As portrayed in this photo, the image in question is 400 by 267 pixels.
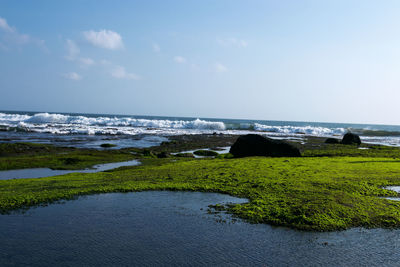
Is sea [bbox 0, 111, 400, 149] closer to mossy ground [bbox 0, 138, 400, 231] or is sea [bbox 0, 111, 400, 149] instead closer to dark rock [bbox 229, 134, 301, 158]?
dark rock [bbox 229, 134, 301, 158]

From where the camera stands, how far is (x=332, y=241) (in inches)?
351

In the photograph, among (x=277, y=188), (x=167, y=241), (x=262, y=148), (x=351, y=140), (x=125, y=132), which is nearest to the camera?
(x=167, y=241)

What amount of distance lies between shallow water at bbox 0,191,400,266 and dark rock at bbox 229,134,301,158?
1819 centimetres

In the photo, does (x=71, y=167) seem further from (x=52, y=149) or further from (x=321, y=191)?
(x=321, y=191)

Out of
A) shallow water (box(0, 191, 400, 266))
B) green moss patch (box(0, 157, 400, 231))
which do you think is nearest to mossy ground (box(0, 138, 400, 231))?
green moss patch (box(0, 157, 400, 231))

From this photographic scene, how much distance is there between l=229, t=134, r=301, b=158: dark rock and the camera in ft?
93.8

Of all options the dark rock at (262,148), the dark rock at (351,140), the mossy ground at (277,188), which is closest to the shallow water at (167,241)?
the mossy ground at (277,188)

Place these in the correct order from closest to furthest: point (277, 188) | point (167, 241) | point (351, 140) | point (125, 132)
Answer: point (167, 241)
point (277, 188)
point (351, 140)
point (125, 132)

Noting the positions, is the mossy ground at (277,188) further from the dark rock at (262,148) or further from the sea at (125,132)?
the sea at (125,132)

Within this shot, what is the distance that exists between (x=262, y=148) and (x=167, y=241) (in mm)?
21435

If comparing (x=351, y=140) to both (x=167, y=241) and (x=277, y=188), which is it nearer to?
(x=277, y=188)

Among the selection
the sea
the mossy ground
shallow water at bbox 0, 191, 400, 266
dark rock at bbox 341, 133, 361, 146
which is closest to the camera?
shallow water at bbox 0, 191, 400, 266

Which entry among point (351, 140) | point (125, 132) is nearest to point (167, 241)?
point (351, 140)

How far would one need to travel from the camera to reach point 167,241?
8.95 meters
